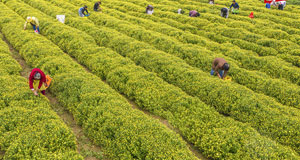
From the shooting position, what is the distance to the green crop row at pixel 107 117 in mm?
6272

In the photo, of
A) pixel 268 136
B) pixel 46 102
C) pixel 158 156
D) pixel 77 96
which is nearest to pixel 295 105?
pixel 268 136

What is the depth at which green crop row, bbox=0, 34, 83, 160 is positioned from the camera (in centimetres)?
582

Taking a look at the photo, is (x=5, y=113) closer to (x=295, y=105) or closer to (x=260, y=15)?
(x=295, y=105)

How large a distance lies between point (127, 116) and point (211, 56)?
7.81m

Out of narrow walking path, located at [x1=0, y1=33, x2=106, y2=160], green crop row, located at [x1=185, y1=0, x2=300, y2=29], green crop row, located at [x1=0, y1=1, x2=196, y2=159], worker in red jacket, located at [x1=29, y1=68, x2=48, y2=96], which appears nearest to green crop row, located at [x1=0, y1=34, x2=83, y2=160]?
worker in red jacket, located at [x1=29, y1=68, x2=48, y2=96]

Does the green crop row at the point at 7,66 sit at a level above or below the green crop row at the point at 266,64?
below

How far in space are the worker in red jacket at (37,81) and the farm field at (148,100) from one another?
1.01 feet

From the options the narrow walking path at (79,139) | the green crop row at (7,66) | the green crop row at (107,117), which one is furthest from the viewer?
the green crop row at (7,66)

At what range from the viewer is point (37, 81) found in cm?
830

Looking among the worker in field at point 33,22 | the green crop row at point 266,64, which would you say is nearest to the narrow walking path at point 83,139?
the green crop row at point 266,64

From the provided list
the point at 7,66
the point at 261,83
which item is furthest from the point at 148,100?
the point at 7,66

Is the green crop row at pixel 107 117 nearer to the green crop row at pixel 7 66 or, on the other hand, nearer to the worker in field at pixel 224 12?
the green crop row at pixel 7 66

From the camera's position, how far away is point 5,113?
279 inches

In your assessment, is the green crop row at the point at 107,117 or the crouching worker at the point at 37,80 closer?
the green crop row at the point at 107,117
